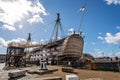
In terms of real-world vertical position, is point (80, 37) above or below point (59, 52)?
above

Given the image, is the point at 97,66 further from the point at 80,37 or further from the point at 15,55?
the point at 15,55

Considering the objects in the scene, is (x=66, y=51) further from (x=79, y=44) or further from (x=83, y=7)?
(x=83, y=7)

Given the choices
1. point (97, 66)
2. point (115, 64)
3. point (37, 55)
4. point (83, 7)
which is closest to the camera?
point (115, 64)

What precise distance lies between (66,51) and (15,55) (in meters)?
17.5

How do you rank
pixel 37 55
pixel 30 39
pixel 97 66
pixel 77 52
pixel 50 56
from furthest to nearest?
pixel 30 39, pixel 37 55, pixel 50 56, pixel 77 52, pixel 97 66

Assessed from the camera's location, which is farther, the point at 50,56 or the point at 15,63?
the point at 50,56

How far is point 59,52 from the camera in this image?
58031 millimetres

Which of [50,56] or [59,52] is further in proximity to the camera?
Answer: [50,56]

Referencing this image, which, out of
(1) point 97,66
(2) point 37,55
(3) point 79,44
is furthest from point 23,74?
(2) point 37,55

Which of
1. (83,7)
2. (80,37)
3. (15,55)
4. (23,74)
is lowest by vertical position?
(23,74)

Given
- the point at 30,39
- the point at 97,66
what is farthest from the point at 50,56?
the point at 30,39

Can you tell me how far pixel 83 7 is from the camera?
52.8m

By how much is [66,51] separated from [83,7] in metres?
15.1

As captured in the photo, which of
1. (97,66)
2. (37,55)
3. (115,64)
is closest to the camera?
(115,64)
